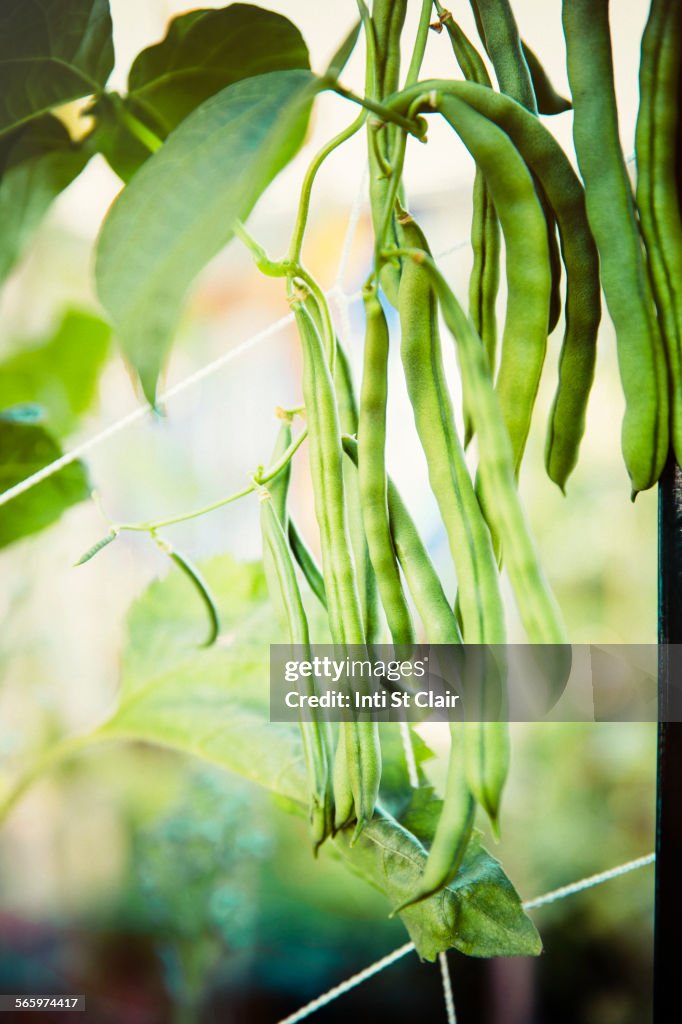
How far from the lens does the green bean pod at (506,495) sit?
0.90 feet

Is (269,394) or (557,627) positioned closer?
(557,627)

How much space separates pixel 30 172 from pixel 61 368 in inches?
9.3

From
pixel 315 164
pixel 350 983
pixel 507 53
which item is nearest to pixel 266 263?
pixel 315 164

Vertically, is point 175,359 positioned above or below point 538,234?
above

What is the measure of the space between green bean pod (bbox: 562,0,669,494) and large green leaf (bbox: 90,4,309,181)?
0.63 feet

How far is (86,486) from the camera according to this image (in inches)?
23.8

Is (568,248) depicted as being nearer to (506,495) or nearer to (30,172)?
(506,495)

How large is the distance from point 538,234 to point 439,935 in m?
0.32

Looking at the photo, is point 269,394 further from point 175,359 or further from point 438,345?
point 438,345

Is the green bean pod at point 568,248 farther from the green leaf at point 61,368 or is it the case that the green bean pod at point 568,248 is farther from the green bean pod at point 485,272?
the green leaf at point 61,368

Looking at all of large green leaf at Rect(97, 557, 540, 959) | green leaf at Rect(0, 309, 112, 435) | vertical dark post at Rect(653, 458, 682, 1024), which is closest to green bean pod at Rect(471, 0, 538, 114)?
vertical dark post at Rect(653, 458, 682, 1024)

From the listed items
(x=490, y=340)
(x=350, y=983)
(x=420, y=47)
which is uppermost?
(x=420, y=47)

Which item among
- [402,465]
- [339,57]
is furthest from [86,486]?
[339,57]

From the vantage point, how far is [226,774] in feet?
2.55
